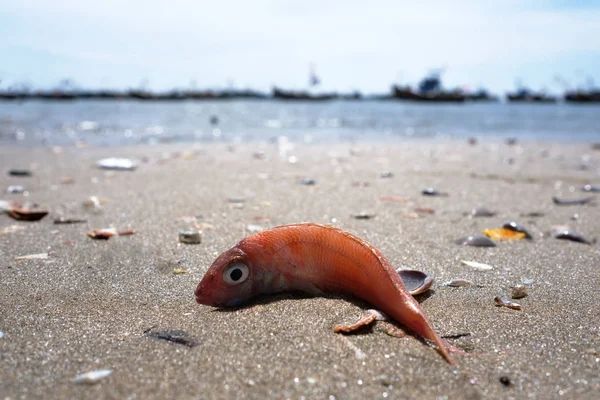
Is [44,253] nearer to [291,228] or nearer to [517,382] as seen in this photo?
[291,228]

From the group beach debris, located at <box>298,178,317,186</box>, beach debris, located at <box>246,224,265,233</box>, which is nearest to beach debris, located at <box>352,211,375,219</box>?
beach debris, located at <box>246,224,265,233</box>

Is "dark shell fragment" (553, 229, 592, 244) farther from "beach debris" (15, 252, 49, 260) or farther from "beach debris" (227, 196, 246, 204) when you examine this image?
"beach debris" (15, 252, 49, 260)

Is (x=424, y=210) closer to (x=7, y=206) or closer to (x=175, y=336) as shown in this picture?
(x=175, y=336)

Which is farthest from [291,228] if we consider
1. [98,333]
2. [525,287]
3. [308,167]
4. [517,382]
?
[308,167]

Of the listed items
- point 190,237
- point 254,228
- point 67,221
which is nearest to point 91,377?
point 190,237

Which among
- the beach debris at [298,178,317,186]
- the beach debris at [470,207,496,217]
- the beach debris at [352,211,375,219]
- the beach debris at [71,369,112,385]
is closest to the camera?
the beach debris at [71,369,112,385]

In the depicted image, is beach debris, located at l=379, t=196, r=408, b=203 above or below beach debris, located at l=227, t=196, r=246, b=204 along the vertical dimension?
above
